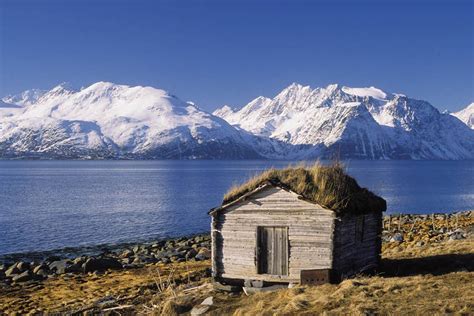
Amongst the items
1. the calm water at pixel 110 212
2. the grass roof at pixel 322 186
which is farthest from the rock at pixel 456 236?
the grass roof at pixel 322 186

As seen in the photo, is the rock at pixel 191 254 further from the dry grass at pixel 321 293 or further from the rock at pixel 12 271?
the rock at pixel 12 271

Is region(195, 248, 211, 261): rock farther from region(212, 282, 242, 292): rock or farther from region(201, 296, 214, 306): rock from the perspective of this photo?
region(201, 296, 214, 306): rock

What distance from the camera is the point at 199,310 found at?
17906mm

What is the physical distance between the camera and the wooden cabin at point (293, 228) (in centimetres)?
2039

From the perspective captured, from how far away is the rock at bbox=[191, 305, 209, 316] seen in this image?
17.7 meters

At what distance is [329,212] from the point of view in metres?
20.3

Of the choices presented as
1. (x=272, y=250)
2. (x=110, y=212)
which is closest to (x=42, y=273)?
(x=272, y=250)

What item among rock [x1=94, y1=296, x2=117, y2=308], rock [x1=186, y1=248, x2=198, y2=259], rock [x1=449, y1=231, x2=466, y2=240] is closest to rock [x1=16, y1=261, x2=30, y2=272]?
rock [x1=186, y1=248, x2=198, y2=259]

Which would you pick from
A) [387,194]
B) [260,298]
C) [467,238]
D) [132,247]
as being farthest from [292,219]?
[387,194]

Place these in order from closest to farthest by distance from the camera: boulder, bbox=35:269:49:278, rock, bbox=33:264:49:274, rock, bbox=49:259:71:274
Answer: boulder, bbox=35:269:49:278
rock, bbox=49:259:71:274
rock, bbox=33:264:49:274

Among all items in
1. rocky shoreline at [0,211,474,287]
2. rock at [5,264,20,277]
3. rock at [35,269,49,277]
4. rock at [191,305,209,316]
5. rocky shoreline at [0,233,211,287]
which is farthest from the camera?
rock at [5,264,20,277]

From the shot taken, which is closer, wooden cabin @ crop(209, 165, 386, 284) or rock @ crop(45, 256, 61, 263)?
wooden cabin @ crop(209, 165, 386, 284)

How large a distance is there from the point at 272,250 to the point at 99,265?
1509 cm

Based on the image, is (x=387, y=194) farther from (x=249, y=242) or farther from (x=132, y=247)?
(x=249, y=242)
